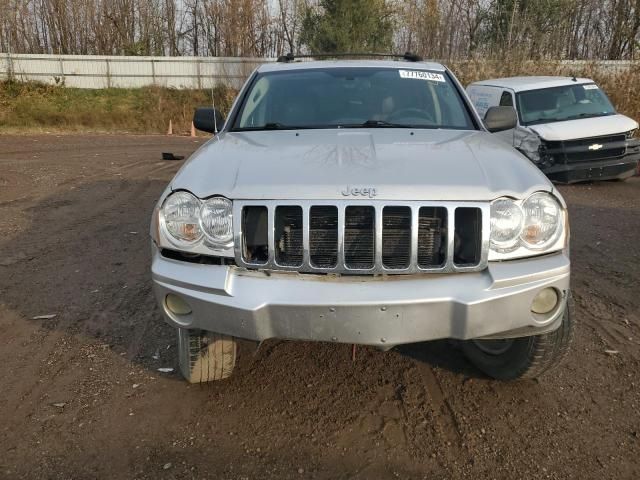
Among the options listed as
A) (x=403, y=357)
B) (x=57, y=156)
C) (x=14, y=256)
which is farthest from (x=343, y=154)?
(x=57, y=156)

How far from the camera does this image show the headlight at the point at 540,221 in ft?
7.88

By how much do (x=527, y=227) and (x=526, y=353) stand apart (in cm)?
80

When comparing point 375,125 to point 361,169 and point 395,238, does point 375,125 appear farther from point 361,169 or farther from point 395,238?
point 395,238

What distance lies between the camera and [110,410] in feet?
9.25

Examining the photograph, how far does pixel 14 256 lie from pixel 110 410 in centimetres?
332

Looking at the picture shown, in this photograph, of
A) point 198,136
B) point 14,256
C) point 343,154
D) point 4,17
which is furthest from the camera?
point 4,17

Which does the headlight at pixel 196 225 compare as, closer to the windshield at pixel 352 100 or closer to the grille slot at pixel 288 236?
the grille slot at pixel 288 236

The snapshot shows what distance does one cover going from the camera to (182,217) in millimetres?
2461

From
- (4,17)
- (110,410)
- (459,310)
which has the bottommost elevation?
(110,410)

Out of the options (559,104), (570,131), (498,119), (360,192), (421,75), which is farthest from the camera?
(559,104)

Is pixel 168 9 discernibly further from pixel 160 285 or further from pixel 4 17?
pixel 160 285

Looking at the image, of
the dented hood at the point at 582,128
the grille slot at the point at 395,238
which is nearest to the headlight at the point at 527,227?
the grille slot at the point at 395,238

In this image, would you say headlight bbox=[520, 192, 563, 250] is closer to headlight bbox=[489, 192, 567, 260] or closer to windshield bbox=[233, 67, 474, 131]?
headlight bbox=[489, 192, 567, 260]

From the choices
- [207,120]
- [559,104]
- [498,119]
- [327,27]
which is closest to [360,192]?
[498,119]
